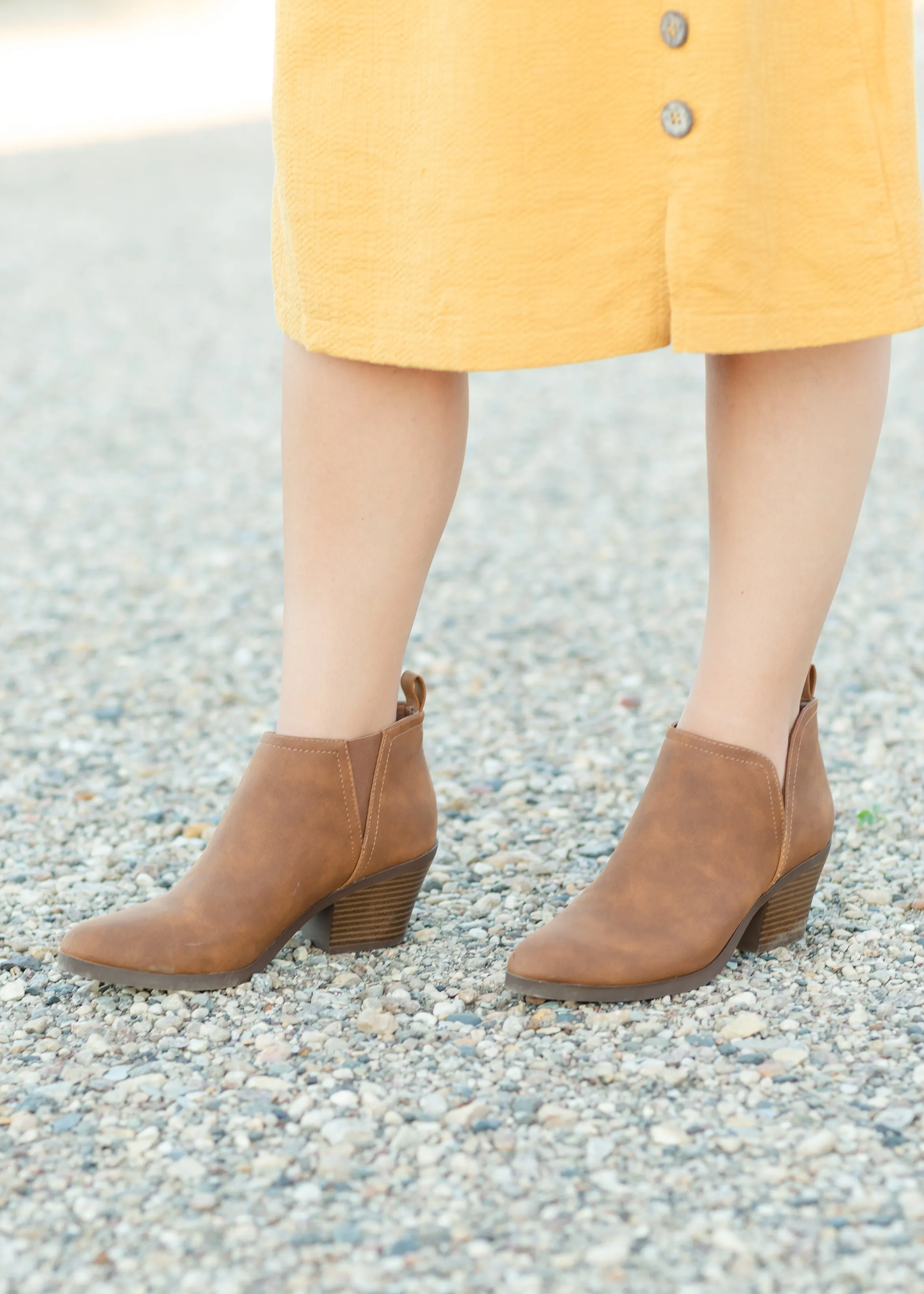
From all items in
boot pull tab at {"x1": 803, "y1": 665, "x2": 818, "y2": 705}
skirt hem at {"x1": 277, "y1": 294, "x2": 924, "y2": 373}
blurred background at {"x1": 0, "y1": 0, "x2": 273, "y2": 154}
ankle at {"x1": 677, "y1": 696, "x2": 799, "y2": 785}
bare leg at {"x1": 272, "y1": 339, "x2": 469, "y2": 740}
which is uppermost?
blurred background at {"x1": 0, "y1": 0, "x2": 273, "y2": 154}

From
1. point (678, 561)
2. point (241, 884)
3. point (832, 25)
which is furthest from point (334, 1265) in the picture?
point (678, 561)

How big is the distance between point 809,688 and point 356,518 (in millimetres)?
506

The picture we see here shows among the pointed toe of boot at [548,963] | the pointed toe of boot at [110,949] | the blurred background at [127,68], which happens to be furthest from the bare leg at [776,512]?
the blurred background at [127,68]

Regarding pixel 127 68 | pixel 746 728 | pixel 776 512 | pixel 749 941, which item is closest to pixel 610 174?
pixel 776 512

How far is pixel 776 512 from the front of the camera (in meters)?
1.41

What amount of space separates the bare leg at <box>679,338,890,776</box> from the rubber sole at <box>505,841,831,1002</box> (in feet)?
0.45

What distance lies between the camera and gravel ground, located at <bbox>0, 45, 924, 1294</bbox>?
1135 millimetres

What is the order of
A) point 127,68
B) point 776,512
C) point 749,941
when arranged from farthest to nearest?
point 127,68 → point 749,941 → point 776,512

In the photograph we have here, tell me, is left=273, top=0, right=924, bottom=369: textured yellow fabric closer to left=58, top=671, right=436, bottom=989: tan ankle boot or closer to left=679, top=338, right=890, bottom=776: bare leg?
left=679, top=338, right=890, bottom=776: bare leg

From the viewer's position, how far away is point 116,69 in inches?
485

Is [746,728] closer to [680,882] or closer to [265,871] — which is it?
[680,882]

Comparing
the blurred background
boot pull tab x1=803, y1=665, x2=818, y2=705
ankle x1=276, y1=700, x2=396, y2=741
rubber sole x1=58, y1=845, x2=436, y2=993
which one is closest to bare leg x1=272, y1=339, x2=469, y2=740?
ankle x1=276, y1=700, x2=396, y2=741

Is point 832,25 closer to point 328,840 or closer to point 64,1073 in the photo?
point 328,840

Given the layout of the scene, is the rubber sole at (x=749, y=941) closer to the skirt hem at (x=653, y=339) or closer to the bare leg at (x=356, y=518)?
the bare leg at (x=356, y=518)
